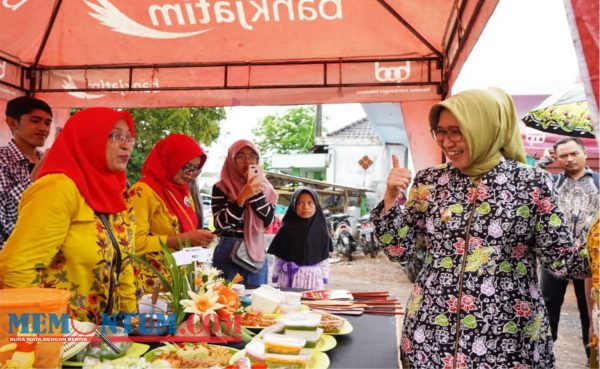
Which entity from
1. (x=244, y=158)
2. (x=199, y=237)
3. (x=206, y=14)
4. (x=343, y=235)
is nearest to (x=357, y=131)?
(x=343, y=235)

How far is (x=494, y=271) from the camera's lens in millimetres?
1401

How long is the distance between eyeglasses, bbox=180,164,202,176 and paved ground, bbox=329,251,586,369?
10.4ft

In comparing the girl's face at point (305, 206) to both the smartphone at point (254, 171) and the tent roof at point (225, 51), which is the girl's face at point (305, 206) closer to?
the tent roof at point (225, 51)

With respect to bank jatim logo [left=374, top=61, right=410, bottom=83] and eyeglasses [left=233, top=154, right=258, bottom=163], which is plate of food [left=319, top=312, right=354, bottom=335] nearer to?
eyeglasses [left=233, top=154, right=258, bottom=163]

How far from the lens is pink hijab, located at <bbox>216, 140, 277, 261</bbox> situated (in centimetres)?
306

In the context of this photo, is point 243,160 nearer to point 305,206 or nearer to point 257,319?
point 305,206

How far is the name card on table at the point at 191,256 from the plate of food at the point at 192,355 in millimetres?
287

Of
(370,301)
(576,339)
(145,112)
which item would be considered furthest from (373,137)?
(370,301)

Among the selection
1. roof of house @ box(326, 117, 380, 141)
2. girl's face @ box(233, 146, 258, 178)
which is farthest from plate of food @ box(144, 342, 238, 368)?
roof of house @ box(326, 117, 380, 141)

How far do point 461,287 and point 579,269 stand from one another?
0.34 metres

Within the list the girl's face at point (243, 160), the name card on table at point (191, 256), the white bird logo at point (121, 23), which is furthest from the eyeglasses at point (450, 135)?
the white bird logo at point (121, 23)

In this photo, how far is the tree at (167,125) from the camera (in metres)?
10.7

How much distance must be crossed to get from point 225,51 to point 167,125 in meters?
7.51

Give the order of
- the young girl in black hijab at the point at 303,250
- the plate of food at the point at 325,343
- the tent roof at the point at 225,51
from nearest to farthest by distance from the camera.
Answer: the plate of food at the point at 325,343 → the tent roof at the point at 225,51 → the young girl in black hijab at the point at 303,250
